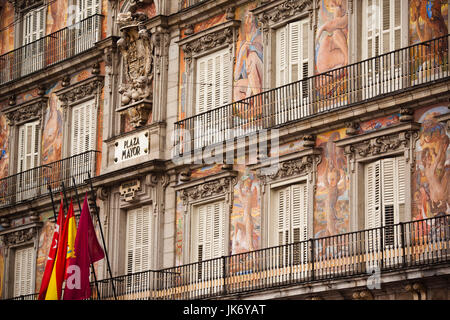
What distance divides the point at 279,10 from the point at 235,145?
11.2 ft

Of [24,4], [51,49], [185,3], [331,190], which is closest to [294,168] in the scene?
[331,190]

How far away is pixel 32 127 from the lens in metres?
40.9

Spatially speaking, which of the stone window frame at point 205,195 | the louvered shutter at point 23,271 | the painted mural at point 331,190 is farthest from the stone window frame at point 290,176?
the louvered shutter at point 23,271

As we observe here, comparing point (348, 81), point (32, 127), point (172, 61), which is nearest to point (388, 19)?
point (348, 81)

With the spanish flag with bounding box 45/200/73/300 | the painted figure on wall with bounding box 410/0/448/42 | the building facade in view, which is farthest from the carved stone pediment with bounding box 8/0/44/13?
the painted figure on wall with bounding box 410/0/448/42

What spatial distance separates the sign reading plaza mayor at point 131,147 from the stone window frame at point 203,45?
61.3 inches

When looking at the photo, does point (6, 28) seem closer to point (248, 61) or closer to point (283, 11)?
point (248, 61)

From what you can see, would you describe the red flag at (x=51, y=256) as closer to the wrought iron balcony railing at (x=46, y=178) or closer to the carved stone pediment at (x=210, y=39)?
the wrought iron balcony railing at (x=46, y=178)

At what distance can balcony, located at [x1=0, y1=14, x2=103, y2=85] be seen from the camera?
39.0 m

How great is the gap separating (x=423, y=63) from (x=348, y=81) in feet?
7.48

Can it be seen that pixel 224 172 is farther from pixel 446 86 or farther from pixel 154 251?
pixel 446 86

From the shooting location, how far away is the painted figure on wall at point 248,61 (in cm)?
3316
